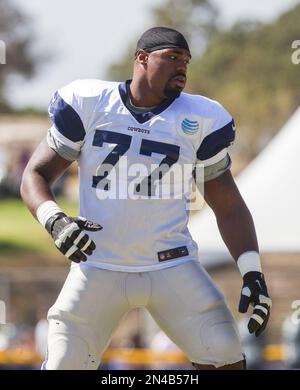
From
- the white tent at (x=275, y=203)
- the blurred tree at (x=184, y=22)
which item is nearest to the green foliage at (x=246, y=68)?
the blurred tree at (x=184, y=22)

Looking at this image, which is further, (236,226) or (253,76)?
(253,76)

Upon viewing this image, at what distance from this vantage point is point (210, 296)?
541 centimetres

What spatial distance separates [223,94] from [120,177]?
112 feet

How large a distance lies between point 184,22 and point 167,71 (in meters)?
40.5

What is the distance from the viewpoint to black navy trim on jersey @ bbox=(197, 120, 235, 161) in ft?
18.2

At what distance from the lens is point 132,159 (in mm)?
5434

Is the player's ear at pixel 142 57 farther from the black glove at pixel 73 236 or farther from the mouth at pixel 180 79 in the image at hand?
the black glove at pixel 73 236

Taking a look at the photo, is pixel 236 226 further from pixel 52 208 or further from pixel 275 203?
pixel 275 203

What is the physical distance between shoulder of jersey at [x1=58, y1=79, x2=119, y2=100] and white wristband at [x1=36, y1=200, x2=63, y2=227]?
480mm

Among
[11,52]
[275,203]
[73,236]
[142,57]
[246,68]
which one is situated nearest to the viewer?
[73,236]

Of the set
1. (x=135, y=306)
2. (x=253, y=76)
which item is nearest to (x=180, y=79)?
(x=135, y=306)

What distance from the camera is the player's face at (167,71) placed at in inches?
216

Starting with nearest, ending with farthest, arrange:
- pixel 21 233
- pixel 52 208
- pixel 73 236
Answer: pixel 73 236, pixel 52 208, pixel 21 233

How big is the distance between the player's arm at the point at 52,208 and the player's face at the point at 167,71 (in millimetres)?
524
